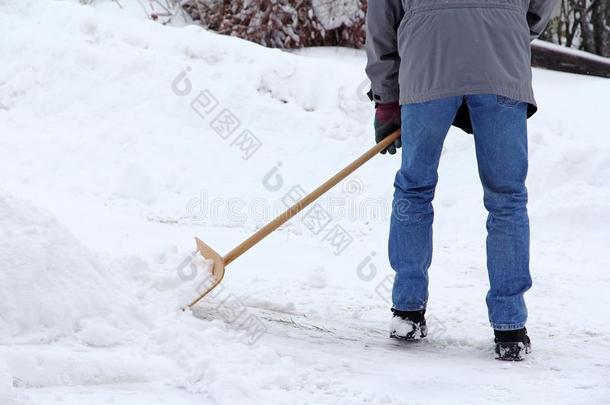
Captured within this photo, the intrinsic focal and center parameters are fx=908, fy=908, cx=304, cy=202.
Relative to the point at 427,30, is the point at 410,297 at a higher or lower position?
lower

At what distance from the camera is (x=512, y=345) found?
301 centimetres

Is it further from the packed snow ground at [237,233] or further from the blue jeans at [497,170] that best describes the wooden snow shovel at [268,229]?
the blue jeans at [497,170]

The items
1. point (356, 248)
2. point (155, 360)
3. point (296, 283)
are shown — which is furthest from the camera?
point (356, 248)

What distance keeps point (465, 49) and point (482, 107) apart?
20 cm

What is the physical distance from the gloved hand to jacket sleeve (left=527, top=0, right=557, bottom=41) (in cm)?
55

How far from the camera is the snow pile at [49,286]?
106 inches

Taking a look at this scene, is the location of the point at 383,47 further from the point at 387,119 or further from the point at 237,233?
the point at 237,233

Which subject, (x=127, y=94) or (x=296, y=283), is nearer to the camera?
(x=296, y=283)

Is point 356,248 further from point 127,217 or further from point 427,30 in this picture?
point 427,30

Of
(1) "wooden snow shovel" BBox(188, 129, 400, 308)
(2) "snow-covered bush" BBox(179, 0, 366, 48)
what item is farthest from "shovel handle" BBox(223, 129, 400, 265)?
(2) "snow-covered bush" BBox(179, 0, 366, 48)

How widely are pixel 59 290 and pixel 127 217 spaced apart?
2.19 meters

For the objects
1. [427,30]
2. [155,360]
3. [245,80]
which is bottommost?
[245,80]

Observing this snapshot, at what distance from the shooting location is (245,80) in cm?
647

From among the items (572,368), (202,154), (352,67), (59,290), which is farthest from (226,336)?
(352,67)
